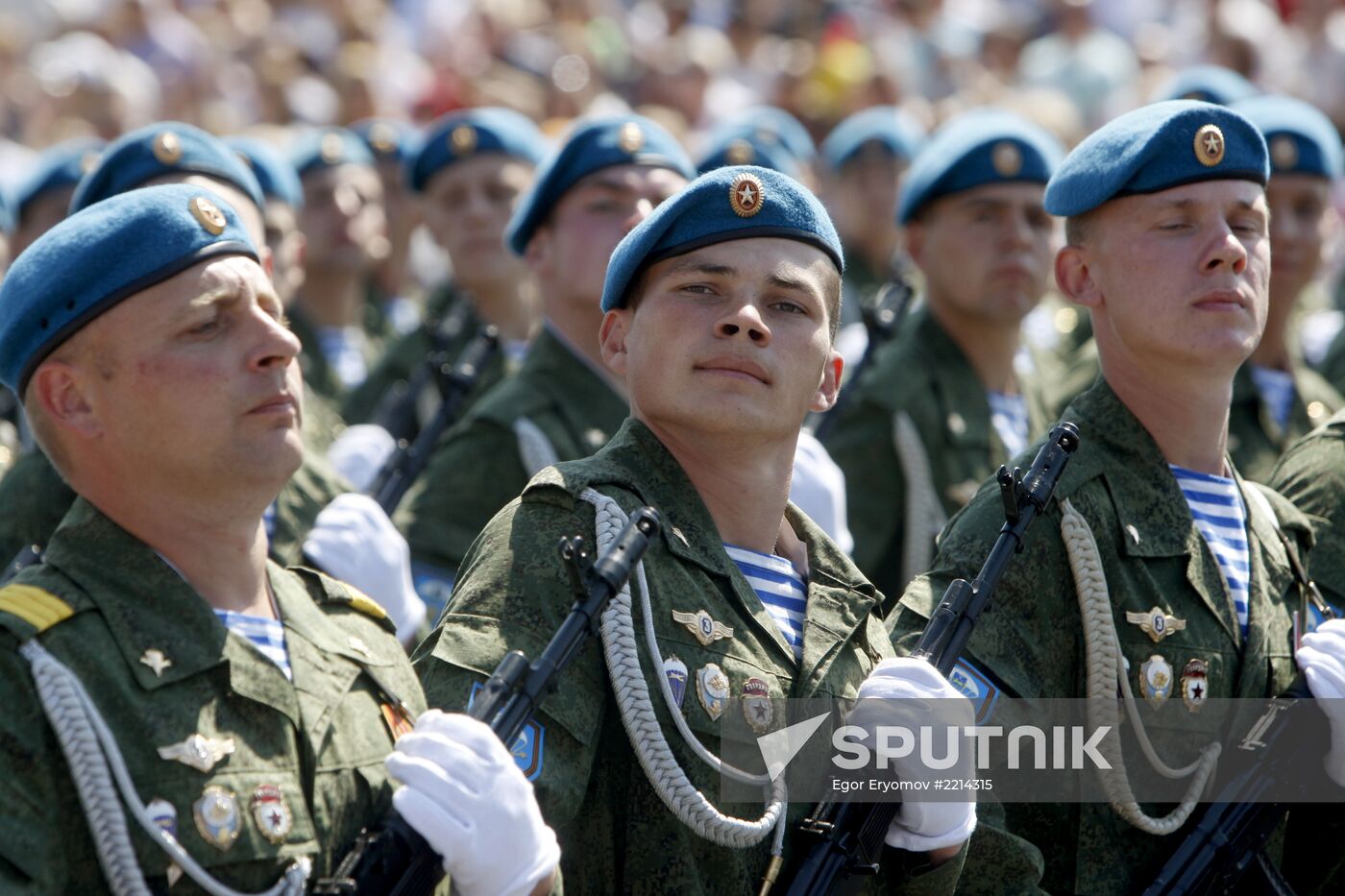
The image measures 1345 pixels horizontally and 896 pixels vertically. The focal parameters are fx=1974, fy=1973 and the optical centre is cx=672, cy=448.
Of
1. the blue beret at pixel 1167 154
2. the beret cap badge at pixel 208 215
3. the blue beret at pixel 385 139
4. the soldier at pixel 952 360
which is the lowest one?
the blue beret at pixel 385 139

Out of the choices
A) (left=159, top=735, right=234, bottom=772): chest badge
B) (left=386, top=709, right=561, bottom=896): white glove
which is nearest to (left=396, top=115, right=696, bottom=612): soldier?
(left=159, top=735, right=234, bottom=772): chest badge

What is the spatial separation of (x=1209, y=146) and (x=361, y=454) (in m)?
3.54

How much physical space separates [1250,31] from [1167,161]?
934cm

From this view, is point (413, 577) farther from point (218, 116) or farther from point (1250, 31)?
point (1250, 31)

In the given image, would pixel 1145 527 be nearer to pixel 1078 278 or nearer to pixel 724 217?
pixel 1078 278

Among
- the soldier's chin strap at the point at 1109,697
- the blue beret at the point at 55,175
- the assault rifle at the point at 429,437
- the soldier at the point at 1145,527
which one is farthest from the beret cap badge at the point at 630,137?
the soldier's chin strap at the point at 1109,697

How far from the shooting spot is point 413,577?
6.30 m

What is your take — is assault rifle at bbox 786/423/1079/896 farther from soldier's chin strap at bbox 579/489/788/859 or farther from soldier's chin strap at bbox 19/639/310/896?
soldier's chin strap at bbox 19/639/310/896

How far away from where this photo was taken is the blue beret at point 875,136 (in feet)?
36.7

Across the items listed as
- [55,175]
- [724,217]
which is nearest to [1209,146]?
[724,217]

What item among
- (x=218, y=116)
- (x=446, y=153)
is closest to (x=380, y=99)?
(x=218, y=116)

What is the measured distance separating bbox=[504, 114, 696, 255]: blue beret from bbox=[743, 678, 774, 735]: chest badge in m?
3.25

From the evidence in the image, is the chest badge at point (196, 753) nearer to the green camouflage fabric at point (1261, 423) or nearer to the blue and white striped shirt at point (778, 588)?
the blue and white striped shirt at point (778, 588)

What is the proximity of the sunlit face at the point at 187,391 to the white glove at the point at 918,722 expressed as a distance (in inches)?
46.6
